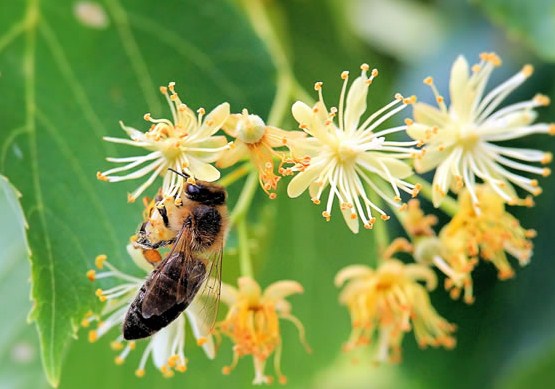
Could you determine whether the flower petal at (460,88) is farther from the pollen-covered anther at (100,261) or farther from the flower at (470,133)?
the pollen-covered anther at (100,261)

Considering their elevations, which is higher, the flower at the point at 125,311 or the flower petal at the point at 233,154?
the flower petal at the point at 233,154

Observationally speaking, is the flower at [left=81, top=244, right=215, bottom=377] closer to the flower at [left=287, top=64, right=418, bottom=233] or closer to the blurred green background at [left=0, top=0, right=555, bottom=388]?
the blurred green background at [left=0, top=0, right=555, bottom=388]

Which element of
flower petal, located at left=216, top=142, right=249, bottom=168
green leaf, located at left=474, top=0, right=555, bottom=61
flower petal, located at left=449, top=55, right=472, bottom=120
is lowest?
flower petal, located at left=216, top=142, right=249, bottom=168

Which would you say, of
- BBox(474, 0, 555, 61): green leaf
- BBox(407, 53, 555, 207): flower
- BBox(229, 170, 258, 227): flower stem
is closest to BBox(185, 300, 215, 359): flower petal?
BBox(229, 170, 258, 227): flower stem

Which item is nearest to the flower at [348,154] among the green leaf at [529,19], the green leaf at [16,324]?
the green leaf at [529,19]

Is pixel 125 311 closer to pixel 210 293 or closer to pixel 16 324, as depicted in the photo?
pixel 210 293
